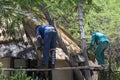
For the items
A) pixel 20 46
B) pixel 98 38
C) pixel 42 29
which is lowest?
pixel 20 46

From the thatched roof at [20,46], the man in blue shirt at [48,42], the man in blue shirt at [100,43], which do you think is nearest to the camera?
Result: the man in blue shirt at [48,42]

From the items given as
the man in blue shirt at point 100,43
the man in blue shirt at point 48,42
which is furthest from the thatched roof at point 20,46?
the man in blue shirt at point 100,43

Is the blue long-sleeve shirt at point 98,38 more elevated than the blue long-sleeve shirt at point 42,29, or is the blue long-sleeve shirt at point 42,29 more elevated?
the blue long-sleeve shirt at point 42,29

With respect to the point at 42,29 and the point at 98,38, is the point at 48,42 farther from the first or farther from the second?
the point at 98,38

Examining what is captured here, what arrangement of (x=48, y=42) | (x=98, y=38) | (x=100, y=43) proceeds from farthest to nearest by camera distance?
(x=98, y=38), (x=100, y=43), (x=48, y=42)

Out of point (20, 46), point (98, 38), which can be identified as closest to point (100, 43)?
point (98, 38)

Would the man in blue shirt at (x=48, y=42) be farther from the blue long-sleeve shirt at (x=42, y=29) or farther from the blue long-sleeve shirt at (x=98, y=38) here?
the blue long-sleeve shirt at (x=98, y=38)

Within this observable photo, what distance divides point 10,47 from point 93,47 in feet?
9.44

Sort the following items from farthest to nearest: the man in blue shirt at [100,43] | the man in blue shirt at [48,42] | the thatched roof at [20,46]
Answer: the man in blue shirt at [100,43], the thatched roof at [20,46], the man in blue shirt at [48,42]

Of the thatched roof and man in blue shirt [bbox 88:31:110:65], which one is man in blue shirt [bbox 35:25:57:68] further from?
man in blue shirt [bbox 88:31:110:65]

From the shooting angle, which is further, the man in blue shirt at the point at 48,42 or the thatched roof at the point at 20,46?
the thatched roof at the point at 20,46

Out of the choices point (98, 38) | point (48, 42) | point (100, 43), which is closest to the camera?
point (48, 42)

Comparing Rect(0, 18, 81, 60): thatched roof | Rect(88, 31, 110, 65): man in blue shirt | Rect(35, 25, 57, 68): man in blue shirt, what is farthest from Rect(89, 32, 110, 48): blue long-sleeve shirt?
Rect(35, 25, 57, 68): man in blue shirt

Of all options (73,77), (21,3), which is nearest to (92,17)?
(73,77)
